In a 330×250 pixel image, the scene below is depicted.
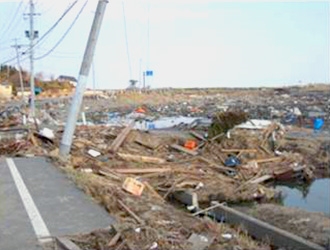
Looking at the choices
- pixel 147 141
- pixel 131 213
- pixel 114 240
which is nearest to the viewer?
pixel 114 240

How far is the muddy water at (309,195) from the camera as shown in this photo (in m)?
14.6

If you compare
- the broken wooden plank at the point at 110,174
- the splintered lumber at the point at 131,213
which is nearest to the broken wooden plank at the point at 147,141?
the broken wooden plank at the point at 110,174

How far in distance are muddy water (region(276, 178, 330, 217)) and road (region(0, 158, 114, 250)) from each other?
6.96 m

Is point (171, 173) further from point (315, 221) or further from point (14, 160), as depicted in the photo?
point (315, 221)

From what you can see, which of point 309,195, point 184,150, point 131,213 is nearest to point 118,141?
point 184,150

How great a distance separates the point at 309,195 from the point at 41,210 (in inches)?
395

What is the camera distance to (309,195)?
16094mm

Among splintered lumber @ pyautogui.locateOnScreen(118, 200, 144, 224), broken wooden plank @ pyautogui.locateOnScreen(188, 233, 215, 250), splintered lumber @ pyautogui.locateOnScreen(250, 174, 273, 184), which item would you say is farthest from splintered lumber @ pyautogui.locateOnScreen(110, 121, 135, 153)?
broken wooden plank @ pyautogui.locateOnScreen(188, 233, 215, 250)

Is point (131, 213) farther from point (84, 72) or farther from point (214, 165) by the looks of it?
point (214, 165)

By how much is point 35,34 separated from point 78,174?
26.3m

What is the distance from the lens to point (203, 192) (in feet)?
46.4

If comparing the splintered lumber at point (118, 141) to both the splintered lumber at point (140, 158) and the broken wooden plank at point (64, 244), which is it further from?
the broken wooden plank at point (64, 244)

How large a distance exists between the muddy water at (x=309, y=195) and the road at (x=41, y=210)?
696 cm

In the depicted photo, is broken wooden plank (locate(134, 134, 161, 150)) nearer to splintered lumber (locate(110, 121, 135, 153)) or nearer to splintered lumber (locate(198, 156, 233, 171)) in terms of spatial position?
splintered lumber (locate(110, 121, 135, 153))
